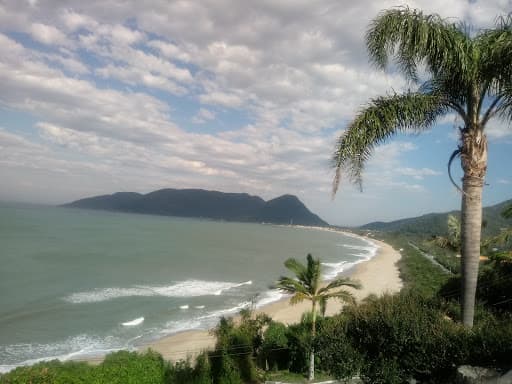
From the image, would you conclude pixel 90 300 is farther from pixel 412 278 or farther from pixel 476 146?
pixel 412 278

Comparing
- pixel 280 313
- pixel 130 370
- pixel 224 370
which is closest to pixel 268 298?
pixel 280 313

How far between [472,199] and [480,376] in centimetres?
304

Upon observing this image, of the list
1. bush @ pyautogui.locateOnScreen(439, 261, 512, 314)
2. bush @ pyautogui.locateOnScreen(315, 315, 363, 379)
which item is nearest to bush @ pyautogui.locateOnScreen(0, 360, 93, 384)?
bush @ pyautogui.locateOnScreen(315, 315, 363, 379)

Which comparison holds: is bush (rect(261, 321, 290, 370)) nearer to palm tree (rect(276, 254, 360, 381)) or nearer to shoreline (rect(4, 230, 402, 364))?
palm tree (rect(276, 254, 360, 381))

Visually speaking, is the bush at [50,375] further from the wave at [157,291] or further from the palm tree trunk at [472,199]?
the wave at [157,291]

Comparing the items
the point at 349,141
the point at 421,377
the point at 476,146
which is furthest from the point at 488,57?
the point at 421,377

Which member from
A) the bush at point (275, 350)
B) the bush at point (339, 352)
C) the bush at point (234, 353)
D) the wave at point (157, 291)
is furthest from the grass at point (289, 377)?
the wave at point (157, 291)

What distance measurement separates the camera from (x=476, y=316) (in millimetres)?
11758

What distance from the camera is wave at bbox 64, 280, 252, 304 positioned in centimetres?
3084

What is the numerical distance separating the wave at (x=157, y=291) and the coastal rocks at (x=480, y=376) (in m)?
28.4

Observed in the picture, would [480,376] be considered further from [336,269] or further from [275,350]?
[336,269]

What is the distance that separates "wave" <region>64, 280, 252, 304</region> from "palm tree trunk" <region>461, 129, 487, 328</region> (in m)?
28.5

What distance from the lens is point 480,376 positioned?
6.35 meters

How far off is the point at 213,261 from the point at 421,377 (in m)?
47.9
